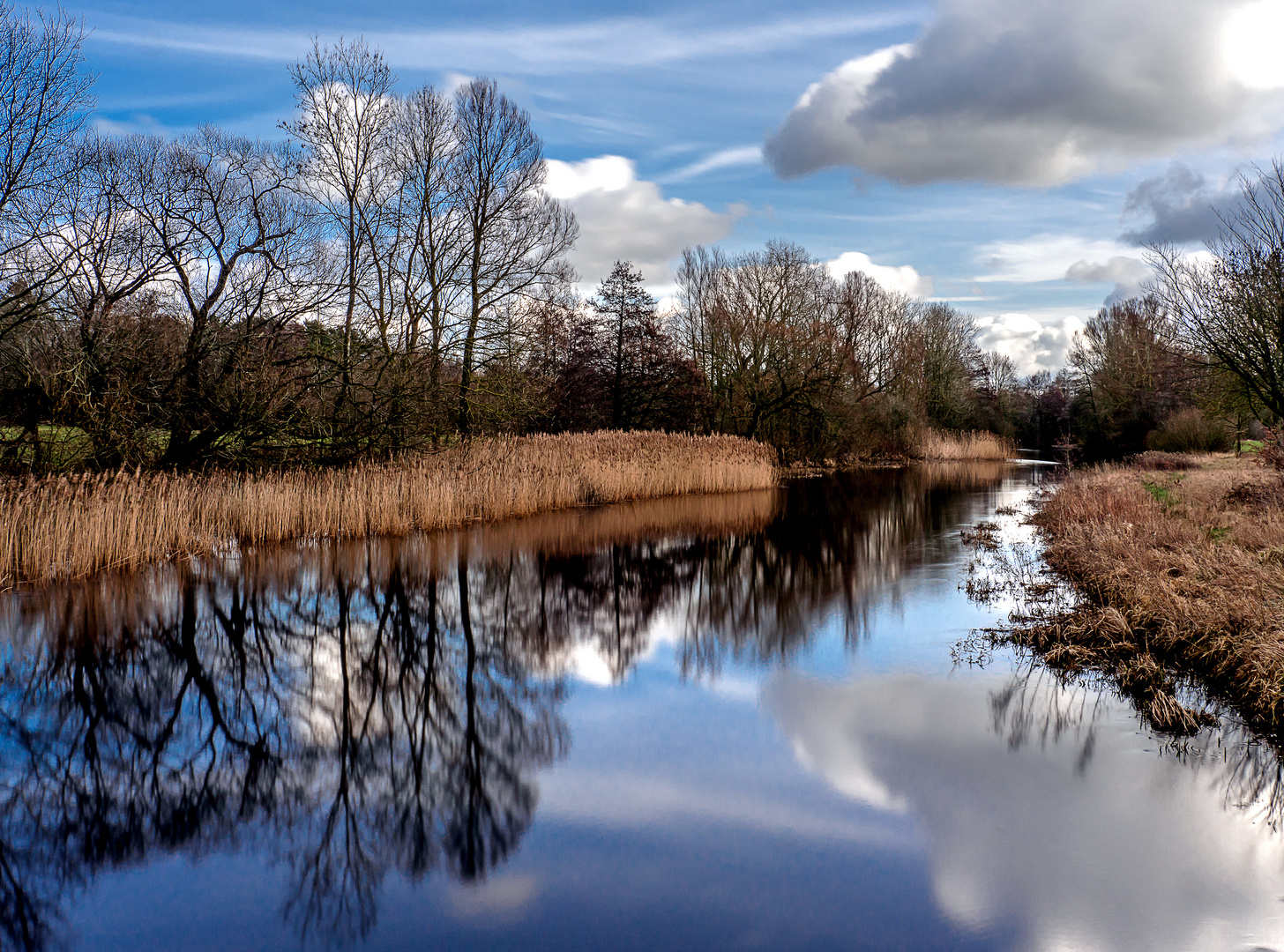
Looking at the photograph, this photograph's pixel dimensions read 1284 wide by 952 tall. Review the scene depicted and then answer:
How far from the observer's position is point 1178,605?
6.87 metres

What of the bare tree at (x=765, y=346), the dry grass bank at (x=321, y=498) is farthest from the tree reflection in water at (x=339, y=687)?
the bare tree at (x=765, y=346)

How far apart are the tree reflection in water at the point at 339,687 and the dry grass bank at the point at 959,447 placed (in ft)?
81.8

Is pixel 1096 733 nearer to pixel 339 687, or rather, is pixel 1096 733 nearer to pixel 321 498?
pixel 339 687

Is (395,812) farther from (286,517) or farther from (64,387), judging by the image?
(64,387)

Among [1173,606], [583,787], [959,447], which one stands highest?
[959,447]

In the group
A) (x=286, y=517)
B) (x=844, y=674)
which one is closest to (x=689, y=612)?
(x=844, y=674)

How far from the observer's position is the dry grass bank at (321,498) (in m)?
9.23

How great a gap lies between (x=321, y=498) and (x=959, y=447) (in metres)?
33.2

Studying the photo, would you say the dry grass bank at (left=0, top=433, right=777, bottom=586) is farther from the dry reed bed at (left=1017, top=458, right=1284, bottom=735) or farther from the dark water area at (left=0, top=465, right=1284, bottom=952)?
the dry reed bed at (left=1017, top=458, right=1284, bottom=735)

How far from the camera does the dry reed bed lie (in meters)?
5.68

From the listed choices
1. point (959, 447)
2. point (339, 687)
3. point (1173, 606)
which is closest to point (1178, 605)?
point (1173, 606)

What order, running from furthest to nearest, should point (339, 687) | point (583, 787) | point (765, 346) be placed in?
point (765, 346) → point (339, 687) → point (583, 787)

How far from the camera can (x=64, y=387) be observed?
10.9m

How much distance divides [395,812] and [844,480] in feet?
77.9
